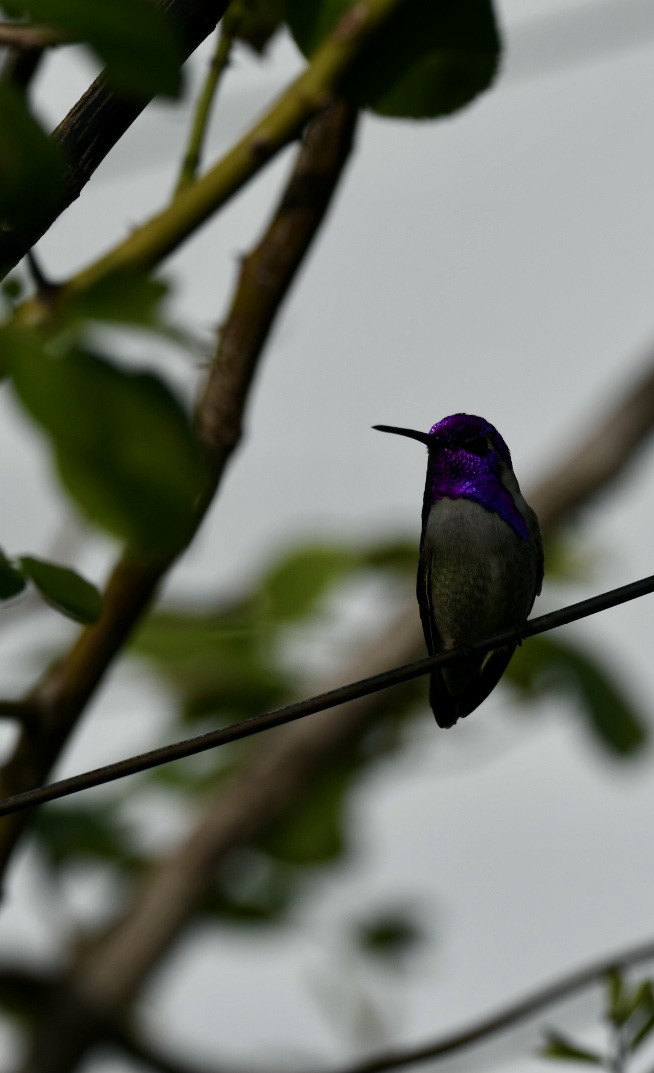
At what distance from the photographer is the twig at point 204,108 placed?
313 cm

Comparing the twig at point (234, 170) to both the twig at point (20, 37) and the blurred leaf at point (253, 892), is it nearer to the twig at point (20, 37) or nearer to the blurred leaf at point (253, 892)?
the twig at point (20, 37)

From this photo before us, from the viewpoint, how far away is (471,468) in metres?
4.04

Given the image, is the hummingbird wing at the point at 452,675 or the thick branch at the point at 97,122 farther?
the hummingbird wing at the point at 452,675

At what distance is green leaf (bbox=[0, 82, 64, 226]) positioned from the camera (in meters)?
1.37

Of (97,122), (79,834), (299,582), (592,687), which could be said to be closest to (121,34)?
(97,122)

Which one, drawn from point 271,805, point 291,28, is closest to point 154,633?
point 271,805

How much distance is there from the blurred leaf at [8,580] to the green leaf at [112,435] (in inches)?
11.8

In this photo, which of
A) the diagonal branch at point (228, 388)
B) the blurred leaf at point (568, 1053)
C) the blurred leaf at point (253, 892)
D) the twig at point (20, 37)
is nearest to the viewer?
the twig at point (20, 37)

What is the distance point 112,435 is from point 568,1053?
5.15ft

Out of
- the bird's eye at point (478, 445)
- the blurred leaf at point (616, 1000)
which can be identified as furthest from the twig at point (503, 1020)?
the bird's eye at point (478, 445)

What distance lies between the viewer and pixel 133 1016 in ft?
23.2

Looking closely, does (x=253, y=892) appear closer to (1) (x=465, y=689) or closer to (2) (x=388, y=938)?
(2) (x=388, y=938)

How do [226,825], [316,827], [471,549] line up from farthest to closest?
[316,827]
[226,825]
[471,549]

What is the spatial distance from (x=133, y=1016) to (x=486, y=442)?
4.24 m
